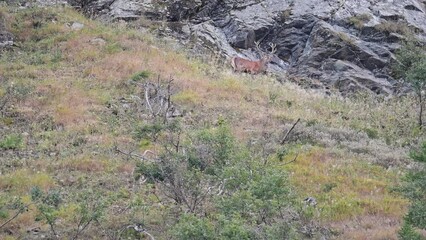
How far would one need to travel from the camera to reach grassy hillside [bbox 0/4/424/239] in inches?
271

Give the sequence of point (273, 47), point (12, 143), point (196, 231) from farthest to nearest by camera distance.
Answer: point (273, 47), point (12, 143), point (196, 231)

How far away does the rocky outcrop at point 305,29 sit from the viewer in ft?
62.0

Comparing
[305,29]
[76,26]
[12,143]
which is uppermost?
[12,143]

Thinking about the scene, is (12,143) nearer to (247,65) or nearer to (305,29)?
(247,65)

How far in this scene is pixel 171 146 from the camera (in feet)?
30.3

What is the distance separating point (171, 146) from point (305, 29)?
1232cm

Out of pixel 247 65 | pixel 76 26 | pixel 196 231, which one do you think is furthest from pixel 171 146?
pixel 76 26

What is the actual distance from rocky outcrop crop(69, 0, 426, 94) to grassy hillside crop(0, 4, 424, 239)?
7.05 ft

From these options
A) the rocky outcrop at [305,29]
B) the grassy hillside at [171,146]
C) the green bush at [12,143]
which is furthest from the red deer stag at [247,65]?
the green bush at [12,143]

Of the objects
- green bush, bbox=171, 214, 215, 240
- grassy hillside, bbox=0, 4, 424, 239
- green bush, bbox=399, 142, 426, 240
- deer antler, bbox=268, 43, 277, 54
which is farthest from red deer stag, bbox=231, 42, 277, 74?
green bush, bbox=171, 214, 215, 240

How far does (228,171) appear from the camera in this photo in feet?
22.0

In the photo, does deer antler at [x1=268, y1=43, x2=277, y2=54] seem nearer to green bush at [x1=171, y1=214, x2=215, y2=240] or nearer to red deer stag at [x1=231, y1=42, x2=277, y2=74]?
red deer stag at [x1=231, y1=42, x2=277, y2=74]

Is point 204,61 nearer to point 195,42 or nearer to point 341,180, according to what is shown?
point 195,42

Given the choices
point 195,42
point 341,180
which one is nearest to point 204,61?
point 195,42
